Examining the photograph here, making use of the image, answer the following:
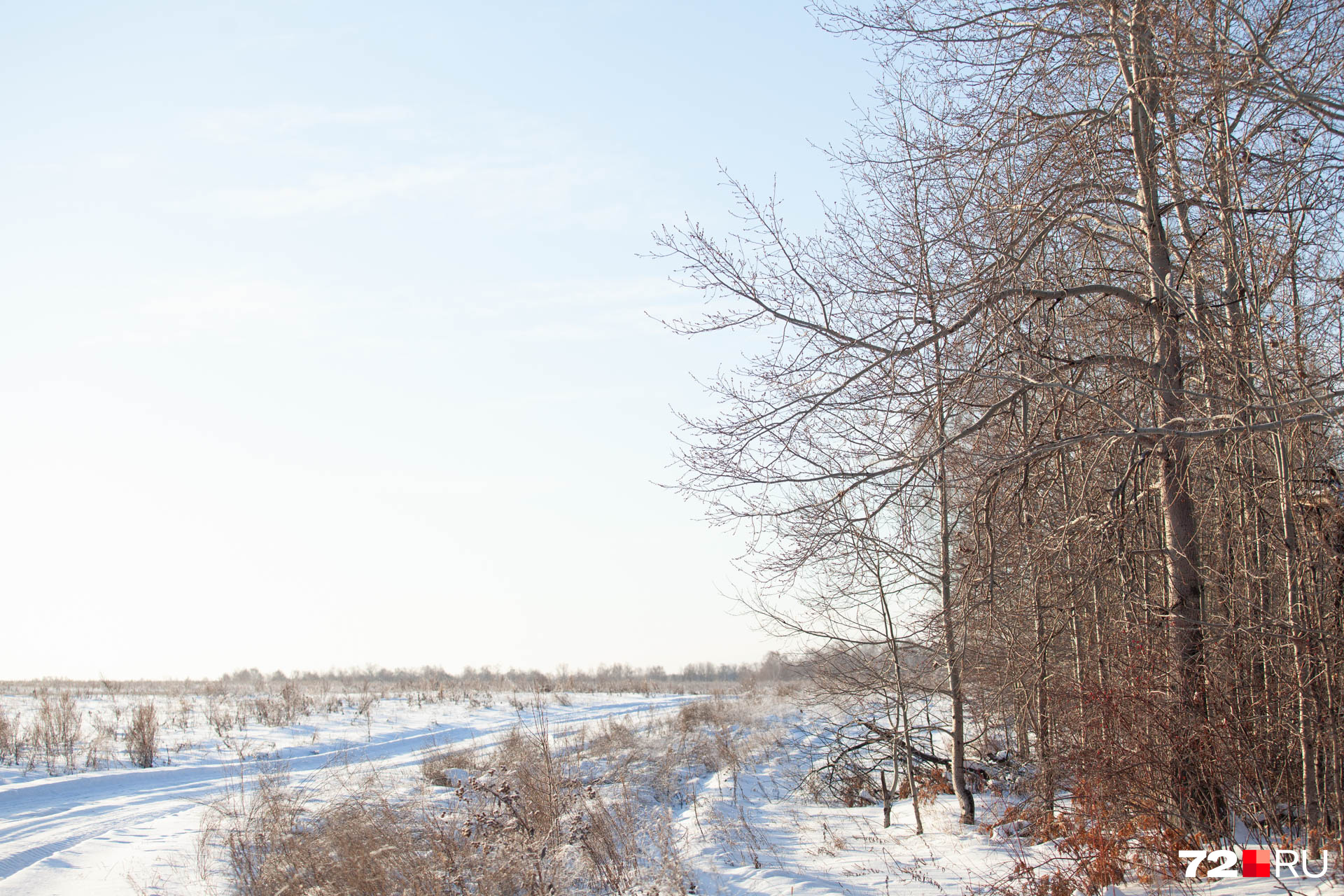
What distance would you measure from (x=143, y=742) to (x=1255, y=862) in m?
14.9

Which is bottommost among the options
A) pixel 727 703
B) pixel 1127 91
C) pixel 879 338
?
pixel 727 703

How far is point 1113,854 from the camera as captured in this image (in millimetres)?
6176

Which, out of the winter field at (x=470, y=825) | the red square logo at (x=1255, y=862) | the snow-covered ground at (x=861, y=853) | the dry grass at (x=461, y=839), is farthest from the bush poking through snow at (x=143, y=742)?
the red square logo at (x=1255, y=862)

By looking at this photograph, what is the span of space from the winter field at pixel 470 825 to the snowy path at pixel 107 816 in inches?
1.4

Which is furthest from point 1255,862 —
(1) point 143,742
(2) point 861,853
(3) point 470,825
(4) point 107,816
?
(1) point 143,742

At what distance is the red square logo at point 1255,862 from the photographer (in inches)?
225

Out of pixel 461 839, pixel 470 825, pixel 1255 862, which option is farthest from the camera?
pixel 470 825

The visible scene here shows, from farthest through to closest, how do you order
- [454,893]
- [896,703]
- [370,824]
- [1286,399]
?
[896,703], [370,824], [454,893], [1286,399]

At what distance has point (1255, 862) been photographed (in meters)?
5.83

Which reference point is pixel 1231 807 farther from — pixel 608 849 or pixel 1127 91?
pixel 1127 91

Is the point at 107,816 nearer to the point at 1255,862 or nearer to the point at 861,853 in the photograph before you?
the point at 861,853

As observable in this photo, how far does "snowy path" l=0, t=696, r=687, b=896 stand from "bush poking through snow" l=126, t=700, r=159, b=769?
52 centimetres

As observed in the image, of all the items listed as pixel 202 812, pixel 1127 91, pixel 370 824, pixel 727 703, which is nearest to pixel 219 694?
pixel 727 703

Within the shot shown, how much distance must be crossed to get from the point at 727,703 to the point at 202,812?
19.2 m
